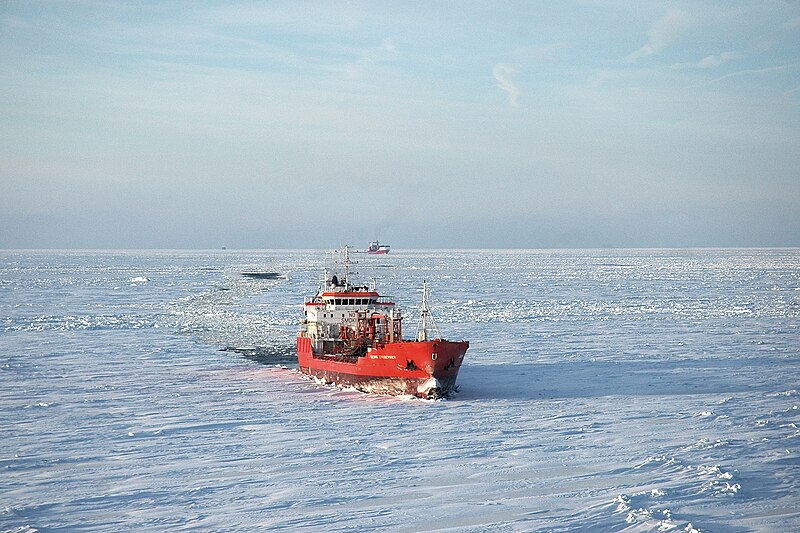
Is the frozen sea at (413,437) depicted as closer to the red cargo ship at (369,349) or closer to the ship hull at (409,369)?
the ship hull at (409,369)

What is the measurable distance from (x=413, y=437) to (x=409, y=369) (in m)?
6.96

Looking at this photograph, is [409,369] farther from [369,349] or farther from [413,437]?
[413,437]

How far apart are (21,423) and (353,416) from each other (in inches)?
381

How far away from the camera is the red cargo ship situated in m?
28.4

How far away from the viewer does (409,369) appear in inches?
1134

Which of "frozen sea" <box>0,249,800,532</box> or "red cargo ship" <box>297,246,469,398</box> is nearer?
"frozen sea" <box>0,249,800,532</box>

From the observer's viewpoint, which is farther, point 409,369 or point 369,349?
point 369,349

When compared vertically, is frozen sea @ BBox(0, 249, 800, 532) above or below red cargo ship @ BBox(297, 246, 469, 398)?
below

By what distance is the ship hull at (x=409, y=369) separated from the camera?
28.3m

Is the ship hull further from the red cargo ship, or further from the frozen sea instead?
the frozen sea

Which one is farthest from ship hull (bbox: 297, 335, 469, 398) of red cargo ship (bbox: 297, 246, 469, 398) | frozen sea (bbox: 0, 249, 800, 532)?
frozen sea (bbox: 0, 249, 800, 532)

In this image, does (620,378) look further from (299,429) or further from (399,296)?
(399,296)

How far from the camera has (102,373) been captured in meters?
32.8

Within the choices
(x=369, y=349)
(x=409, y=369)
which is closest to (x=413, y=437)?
(x=409, y=369)
